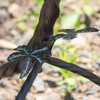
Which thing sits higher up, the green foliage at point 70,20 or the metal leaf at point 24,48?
the green foliage at point 70,20

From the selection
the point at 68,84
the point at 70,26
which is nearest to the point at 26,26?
the point at 70,26

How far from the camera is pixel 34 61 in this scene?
639mm

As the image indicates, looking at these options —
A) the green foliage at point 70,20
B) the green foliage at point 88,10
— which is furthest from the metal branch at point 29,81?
the green foliage at point 88,10

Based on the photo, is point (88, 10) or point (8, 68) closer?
point (8, 68)

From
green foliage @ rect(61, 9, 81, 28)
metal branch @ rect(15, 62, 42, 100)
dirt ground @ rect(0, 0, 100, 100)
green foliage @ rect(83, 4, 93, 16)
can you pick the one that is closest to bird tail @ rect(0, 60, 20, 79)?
metal branch @ rect(15, 62, 42, 100)

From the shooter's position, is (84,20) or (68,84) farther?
(84,20)

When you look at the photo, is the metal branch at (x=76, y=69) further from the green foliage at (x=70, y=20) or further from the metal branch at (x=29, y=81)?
the green foliage at (x=70, y=20)

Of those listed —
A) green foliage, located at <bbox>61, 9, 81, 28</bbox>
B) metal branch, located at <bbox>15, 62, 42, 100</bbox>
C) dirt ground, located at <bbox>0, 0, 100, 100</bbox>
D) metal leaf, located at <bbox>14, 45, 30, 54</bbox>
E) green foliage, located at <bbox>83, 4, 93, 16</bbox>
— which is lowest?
metal branch, located at <bbox>15, 62, 42, 100</bbox>

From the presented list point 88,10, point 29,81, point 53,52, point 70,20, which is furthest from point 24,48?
point 88,10

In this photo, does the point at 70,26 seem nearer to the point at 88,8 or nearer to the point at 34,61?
the point at 88,8

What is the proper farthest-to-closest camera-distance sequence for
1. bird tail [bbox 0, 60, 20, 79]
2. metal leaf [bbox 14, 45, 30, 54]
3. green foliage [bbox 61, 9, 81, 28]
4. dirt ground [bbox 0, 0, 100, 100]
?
1. green foliage [bbox 61, 9, 81, 28]
2. dirt ground [bbox 0, 0, 100, 100]
3. bird tail [bbox 0, 60, 20, 79]
4. metal leaf [bbox 14, 45, 30, 54]

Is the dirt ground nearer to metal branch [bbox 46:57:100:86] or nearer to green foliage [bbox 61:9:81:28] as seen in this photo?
green foliage [bbox 61:9:81:28]

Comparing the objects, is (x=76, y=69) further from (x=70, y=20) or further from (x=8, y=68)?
(x=70, y=20)

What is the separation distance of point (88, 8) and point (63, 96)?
96 cm
